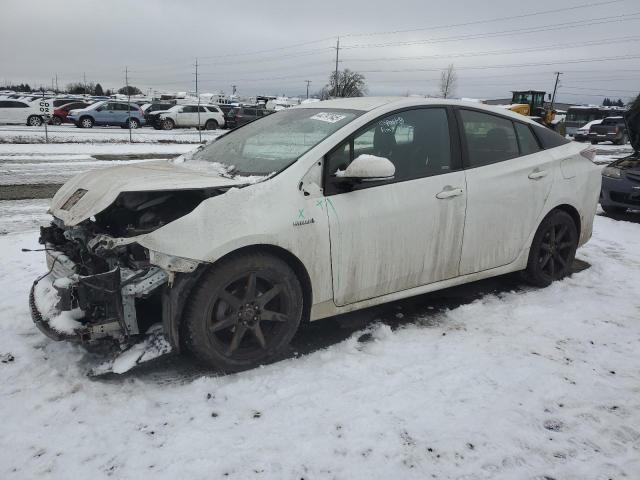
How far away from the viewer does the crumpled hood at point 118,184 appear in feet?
9.54

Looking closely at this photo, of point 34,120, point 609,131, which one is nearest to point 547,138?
point 34,120

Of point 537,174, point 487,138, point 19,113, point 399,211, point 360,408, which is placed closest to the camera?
point 360,408

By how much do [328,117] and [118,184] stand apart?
153 cm

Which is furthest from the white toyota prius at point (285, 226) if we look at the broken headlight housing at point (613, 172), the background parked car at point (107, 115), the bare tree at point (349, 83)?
the bare tree at point (349, 83)

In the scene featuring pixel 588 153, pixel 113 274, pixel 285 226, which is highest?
pixel 588 153

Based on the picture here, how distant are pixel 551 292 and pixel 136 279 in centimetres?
358

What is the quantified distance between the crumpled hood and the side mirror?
67 centimetres

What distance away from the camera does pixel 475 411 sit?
2732mm

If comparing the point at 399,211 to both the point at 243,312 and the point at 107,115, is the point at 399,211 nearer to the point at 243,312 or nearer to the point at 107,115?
the point at 243,312

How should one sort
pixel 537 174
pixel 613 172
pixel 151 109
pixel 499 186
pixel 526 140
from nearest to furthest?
pixel 499 186 → pixel 537 174 → pixel 526 140 → pixel 613 172 → pixel 151 109

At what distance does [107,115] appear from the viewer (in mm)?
27828

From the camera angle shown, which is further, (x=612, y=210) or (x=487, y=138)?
(x=612, y=210)

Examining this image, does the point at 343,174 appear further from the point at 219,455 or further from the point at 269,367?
the point at 219,455

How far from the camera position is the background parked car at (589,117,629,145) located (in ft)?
99.1
